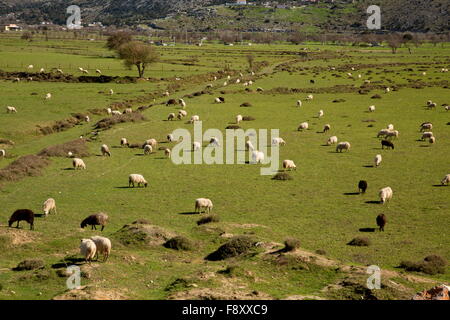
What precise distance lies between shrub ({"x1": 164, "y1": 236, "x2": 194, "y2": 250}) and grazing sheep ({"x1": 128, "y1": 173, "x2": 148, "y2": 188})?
39.1 ft

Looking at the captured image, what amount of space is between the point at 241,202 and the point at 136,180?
735 cm

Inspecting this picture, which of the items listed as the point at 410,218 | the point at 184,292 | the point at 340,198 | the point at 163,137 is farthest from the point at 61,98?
the point at 184,292

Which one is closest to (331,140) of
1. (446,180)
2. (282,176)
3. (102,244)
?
(282,176)

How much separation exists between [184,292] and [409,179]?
2304cm

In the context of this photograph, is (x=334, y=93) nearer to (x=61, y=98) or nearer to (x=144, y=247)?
(x=61, y=98)

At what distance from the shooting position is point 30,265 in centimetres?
2005

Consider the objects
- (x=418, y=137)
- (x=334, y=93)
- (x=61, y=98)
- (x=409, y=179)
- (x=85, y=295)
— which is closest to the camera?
(x=85, y=295)

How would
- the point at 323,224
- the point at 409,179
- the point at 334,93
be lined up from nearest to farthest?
the point at 323,224
the point at 409,179
the point at 334,93

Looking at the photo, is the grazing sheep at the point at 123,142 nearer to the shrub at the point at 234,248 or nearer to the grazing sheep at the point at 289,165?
the grazing sheep at the point at 289,165

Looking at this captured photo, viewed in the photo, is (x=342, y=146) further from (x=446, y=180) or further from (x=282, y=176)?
(x=446, y=180)

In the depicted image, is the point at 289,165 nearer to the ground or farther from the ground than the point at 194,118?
nearer to the ground

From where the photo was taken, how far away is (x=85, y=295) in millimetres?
16344

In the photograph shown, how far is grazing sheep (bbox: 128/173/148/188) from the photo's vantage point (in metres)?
35.0

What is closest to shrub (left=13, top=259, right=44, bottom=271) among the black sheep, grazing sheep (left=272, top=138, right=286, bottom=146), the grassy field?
the grassy field
